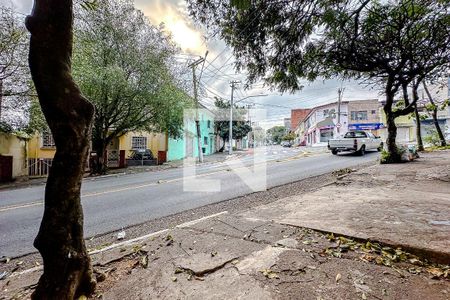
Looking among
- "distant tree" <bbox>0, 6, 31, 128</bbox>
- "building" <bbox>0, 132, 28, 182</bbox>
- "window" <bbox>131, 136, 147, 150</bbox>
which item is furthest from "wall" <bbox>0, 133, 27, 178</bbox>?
"window" <bbox>131, 136, 147, 150</bbox>

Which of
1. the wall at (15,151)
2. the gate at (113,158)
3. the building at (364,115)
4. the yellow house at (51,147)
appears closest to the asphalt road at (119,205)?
the yellow house at (51,147)

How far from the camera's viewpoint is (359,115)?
40531 millimetres

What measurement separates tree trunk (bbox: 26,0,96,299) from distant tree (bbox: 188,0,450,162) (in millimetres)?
2707

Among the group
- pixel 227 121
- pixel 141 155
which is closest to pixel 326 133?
pixel 227 121

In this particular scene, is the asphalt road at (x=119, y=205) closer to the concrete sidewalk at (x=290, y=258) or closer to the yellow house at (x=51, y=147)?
the concrete sidewalk at (x=290, y=258)

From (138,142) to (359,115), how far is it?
3387 centimetres

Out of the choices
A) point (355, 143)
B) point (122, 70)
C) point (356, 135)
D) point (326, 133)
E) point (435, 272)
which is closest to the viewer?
point (435, 272)

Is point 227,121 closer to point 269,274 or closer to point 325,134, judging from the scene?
point 325,134

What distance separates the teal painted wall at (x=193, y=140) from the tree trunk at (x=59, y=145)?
18.0m

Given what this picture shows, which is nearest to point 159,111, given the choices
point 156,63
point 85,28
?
point 156,63

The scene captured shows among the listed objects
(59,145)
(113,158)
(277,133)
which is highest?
(277,133)

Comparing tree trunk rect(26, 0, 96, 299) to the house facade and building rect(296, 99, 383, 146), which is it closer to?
building rect(296, 99, 383, 146)

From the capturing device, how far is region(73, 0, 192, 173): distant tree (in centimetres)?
1214

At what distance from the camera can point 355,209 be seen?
4.81 m
